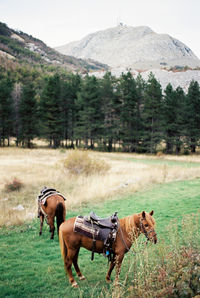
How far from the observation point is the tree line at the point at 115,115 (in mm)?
38781

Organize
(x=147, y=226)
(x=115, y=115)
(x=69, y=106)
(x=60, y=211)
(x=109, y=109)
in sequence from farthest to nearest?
(x=69, y=106) → (x=115, y=115) → (x=109, y=109) → (x=60, y=211) → (x=147, y=226)

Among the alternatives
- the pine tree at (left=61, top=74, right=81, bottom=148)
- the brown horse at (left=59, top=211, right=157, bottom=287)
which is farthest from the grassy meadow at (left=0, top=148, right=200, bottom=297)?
the pine tree at (left=61, top=74, right=81, bottom=148)

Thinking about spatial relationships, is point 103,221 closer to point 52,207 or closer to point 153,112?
point 52,207

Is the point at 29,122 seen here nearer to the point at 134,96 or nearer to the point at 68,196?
the point at 134,96

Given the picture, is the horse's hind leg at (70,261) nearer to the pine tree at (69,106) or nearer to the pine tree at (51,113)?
the pine tree at (51,113)

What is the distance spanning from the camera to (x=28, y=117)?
4294 cm

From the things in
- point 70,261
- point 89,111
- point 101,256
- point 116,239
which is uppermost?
point 89,111

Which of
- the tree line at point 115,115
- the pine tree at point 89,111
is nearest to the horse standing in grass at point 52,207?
the tree line at point 115,115

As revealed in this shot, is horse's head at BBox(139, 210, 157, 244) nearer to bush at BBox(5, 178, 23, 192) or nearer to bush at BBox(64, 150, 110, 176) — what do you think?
bush at BBox(5, 178, 23, 192)

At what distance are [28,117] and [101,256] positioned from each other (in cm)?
4018

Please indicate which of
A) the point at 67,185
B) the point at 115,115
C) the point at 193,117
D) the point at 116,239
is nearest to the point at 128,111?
the point at 115,115

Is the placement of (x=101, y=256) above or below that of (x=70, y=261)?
below

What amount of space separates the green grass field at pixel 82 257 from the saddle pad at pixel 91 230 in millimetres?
613

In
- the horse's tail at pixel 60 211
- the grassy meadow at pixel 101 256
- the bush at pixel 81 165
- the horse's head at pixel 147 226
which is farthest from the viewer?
the bush at pixel 81 165
